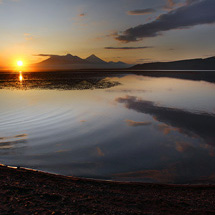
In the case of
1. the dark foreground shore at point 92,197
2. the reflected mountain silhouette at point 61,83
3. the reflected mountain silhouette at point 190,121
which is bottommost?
the dark foreground shore at point 92,197

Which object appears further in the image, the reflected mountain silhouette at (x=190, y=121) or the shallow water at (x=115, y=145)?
the reflected mountain silhouette at (x=190, y=121)

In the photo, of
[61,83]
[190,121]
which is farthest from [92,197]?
[61,83]

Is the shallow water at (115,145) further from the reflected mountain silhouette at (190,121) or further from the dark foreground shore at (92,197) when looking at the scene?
the dark foreground shore at (92,197)

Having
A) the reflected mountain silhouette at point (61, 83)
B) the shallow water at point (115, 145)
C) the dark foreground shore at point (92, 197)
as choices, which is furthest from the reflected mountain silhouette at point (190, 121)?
the reflected mountain silhouette at point (61, 83)

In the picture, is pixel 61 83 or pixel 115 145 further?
pixel 61 83

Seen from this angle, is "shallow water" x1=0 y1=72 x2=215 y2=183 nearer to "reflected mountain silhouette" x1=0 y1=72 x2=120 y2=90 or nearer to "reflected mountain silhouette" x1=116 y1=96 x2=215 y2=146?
"reflected mountain silhouette" x1=116 y1=96 x2=215 y2=146

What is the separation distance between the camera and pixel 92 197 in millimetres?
3982

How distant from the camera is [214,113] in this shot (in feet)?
40.1

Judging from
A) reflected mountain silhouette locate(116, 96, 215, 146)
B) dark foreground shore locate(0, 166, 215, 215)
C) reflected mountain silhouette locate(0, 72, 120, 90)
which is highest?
reflected mountain silhouette locate(0, 72, 120, 90)

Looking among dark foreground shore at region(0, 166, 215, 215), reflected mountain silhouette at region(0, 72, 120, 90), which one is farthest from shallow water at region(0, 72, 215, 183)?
reflected mountain silhouette at region(0, 72, 120, 90)

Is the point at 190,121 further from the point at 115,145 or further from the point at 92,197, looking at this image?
the point at 92,197

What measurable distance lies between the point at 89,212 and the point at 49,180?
5.50 ft

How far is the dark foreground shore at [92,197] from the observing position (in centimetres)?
355

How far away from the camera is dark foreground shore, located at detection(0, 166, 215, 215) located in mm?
3553
